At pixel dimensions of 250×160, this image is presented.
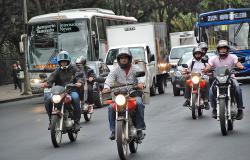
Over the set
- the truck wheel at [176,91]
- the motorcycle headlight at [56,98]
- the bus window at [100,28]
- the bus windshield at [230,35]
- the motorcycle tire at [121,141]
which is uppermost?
the bus window at [100,28]

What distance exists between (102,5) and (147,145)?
120 feet

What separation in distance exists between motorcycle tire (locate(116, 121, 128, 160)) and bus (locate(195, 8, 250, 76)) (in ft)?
59.8

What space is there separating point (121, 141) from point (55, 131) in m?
2.66

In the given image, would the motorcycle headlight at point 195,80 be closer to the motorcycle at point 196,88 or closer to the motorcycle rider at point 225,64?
the motorcycle at point 196,88

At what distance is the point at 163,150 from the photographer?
1095 centimetres

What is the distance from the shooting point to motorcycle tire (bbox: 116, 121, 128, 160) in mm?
9797

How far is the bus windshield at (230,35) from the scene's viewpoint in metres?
28.0

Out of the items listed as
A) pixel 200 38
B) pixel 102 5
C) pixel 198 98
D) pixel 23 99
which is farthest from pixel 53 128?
pixel 102 5

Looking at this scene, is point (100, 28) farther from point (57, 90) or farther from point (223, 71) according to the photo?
point (223, 71)

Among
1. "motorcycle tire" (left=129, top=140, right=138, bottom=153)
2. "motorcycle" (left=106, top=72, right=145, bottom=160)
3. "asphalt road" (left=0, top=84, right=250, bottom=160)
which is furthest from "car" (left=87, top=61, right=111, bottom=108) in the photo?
Answer: "motorcycle" (left=106, top=72, right=145, bottom=160)

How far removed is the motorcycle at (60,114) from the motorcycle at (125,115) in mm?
1899

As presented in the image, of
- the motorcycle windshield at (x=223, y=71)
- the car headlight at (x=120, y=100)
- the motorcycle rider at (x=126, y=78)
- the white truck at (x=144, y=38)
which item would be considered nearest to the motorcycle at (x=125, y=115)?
the car headlight at (x=120, y=100)

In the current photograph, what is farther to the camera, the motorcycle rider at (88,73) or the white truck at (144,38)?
the white truck at (144,38)

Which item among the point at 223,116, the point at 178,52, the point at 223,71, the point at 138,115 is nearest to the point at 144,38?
the point at 178,52
